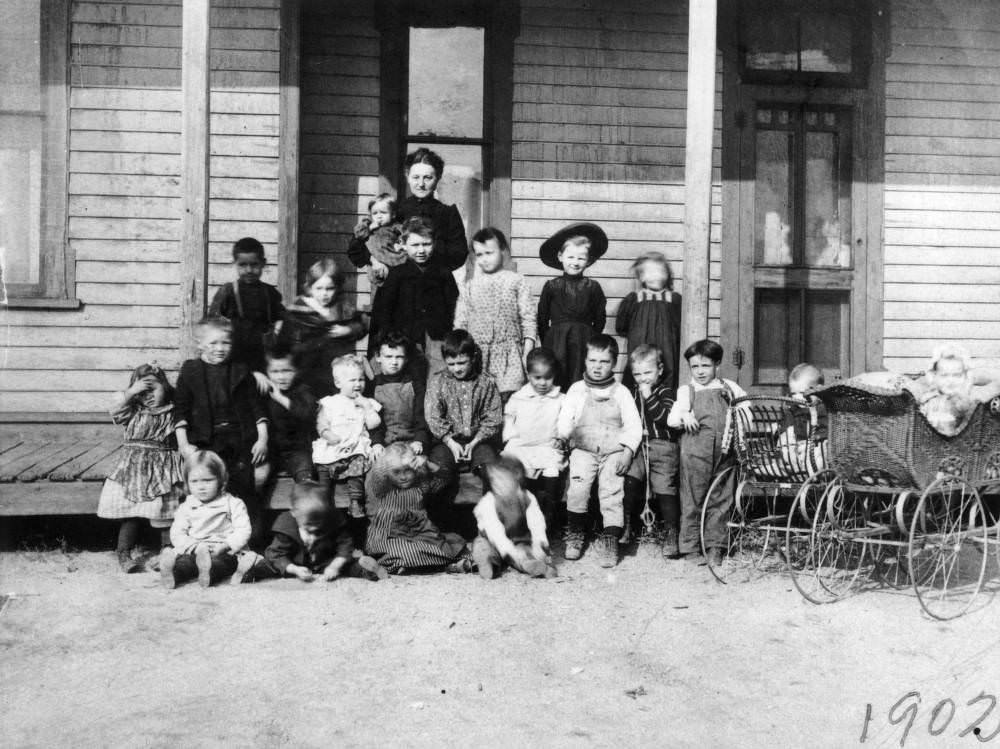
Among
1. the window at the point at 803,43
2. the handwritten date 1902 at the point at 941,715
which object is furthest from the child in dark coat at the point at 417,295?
the window at the point at 803,43

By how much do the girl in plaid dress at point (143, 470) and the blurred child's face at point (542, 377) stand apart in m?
2.11

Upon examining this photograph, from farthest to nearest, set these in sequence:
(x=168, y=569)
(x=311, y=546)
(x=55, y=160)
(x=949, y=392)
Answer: (x=55, y=160) < (x=311, y=546) < (x=168, y=569) < (x=949, y=392)

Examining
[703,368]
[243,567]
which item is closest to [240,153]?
[243,567]

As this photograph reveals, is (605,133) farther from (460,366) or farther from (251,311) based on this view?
(251,311)

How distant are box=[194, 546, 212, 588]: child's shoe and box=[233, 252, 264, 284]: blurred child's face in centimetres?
208

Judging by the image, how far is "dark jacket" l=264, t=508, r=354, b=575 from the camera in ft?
17.8

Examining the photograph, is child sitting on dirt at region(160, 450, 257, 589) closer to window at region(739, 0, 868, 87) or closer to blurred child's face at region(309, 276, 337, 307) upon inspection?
blurred child's face at region(309, 276, 337, 307)

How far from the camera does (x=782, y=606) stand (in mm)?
5059

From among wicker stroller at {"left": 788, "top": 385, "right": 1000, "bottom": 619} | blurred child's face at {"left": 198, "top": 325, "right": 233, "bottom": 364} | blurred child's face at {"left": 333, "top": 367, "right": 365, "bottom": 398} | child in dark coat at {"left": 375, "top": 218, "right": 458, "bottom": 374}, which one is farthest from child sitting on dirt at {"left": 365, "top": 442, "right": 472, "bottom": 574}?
wicker stroller at {"left": 788, "top": 385, "right": 1000, "bottom": 619}

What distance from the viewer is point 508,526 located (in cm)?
564

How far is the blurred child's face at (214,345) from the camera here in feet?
18.7

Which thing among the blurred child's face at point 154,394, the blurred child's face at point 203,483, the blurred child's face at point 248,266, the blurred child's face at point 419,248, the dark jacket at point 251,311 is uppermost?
the blurred child's face at point 419,248

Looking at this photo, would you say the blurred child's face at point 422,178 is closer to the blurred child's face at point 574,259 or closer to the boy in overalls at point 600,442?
the blurred child's face at point 574,259

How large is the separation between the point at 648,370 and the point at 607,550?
44.7 inches
